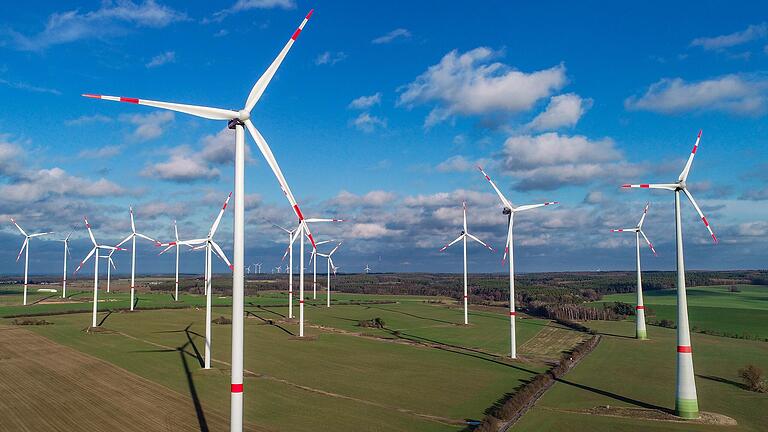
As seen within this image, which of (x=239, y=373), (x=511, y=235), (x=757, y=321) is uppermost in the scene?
(x=511, y=235)

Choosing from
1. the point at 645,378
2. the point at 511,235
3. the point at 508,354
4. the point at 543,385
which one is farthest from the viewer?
the point at 508,354

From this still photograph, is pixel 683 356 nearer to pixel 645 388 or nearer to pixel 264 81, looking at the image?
pixel 645 388

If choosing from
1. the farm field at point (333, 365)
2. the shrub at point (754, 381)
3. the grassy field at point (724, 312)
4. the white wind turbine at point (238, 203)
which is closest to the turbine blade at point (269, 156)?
the white wind turbine at point (238, 203)

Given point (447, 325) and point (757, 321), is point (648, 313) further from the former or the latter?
point (447, 325)

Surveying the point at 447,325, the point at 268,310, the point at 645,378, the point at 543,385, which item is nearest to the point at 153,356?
the point at 543,385

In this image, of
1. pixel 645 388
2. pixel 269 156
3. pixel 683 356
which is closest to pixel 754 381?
pixel 645 388

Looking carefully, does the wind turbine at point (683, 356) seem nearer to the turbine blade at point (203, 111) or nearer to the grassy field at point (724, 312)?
the turbine blade at point (203, 111)

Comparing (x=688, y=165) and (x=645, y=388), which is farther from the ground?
(x=688, y=165)
